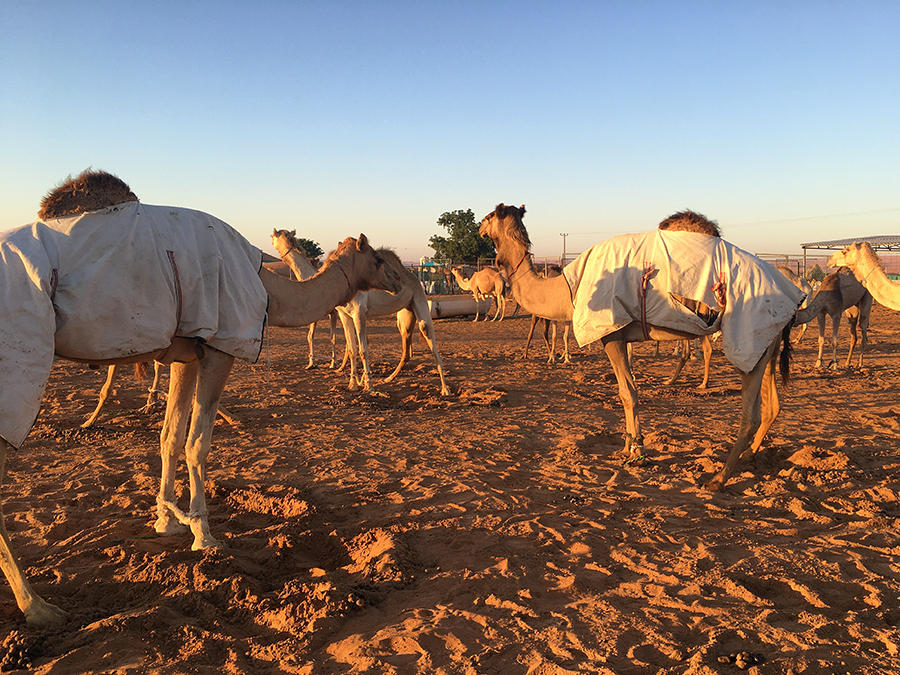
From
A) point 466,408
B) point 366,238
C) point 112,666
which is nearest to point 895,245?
point 466,408

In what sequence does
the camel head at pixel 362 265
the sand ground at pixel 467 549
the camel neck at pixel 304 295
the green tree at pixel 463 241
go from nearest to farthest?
the sand ground at pixel 467 549, the camel neck at pixel 304 295, the camel head at pixel 362 265, the green tree at pixel 463 241

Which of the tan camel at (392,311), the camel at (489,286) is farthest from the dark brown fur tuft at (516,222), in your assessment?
the camel at (489,286)

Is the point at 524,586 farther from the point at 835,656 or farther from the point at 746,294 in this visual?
the point at 746,294

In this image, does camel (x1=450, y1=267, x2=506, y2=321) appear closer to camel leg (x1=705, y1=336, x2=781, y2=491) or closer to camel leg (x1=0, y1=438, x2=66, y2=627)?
camel leg (x1=705, y1=336, x2=781, y2=491)

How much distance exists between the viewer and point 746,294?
5328 millimetres

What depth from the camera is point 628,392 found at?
5.85 meters

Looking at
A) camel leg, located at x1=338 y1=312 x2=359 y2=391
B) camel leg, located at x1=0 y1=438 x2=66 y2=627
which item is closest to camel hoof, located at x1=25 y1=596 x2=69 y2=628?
camel leg, located at x1=0 y1=438 x2=66 y2=627

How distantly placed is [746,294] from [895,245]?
29.3 metres

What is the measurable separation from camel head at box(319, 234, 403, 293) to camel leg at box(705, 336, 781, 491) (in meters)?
3.61

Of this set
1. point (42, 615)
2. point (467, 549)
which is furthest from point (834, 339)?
point (42, 615)

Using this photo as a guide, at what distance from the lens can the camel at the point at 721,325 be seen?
208 inches

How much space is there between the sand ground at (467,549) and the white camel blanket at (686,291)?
4.38ft

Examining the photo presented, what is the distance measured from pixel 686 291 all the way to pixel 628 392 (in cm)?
115

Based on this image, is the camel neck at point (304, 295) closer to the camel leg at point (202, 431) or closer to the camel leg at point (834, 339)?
the camel leg at point (202, 431)
